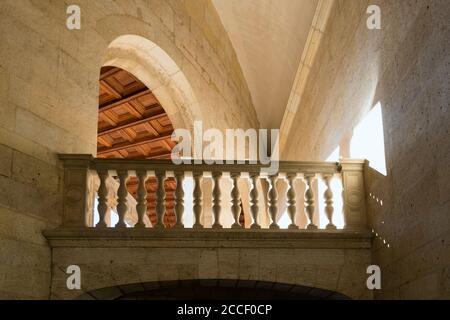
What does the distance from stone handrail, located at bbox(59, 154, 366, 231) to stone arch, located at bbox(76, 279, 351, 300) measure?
58cm

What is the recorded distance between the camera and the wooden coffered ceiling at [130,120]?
11.5 m

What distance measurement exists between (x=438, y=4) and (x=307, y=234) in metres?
2.68

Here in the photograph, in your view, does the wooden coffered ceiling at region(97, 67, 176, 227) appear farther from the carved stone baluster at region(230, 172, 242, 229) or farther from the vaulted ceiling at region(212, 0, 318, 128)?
the carved stone baluster at region(230, 172, 242, 229)

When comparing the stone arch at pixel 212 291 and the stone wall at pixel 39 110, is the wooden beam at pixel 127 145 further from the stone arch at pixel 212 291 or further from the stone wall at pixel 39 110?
the stone arch at pixel 212 291

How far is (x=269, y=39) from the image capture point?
12.8 m

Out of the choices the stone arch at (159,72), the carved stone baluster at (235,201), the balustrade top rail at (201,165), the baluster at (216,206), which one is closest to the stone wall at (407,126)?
the balustrade top rail at (201,165)

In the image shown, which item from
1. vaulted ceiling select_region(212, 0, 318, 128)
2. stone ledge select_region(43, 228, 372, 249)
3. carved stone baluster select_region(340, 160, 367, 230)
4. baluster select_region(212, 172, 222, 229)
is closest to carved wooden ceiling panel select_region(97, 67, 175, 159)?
vaulted ceiling select_region(212, 0, 318, 128)

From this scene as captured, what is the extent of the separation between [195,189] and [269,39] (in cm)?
695

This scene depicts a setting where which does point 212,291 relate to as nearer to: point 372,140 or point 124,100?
point 372,140

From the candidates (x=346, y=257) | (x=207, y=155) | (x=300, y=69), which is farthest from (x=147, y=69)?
(x=346, y=257)

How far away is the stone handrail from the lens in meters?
6.33

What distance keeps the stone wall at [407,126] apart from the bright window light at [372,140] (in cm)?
10
